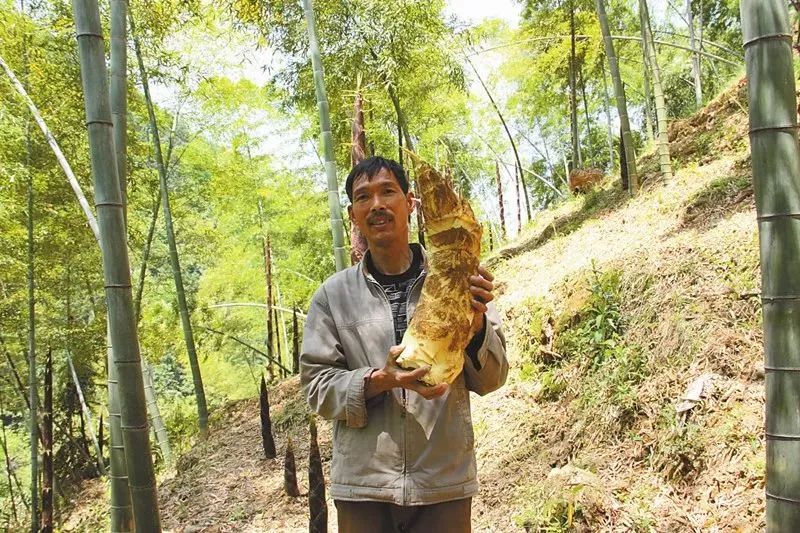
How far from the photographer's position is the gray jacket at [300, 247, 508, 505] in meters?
1.30

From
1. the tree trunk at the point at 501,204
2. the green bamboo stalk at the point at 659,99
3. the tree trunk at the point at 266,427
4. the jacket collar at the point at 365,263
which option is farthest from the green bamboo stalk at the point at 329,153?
the tree trunk at the point at 501,204

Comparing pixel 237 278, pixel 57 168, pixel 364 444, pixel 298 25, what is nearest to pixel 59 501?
pixel 237 278

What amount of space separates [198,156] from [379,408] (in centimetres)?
943

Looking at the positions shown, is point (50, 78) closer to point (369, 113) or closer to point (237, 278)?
point (369, 113)

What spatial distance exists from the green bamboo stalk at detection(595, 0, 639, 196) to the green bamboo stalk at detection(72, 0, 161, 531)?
553cm

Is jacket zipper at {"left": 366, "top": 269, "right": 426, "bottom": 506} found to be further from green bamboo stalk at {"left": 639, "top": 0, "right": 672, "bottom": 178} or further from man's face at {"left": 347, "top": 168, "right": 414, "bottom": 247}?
green bamboo stalk at {"left": 639, "top": 0, "right": 672, "bottom": 178}

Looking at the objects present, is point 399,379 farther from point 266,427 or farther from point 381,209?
→ point 266,427

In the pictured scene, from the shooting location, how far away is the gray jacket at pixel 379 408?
51.1 inches

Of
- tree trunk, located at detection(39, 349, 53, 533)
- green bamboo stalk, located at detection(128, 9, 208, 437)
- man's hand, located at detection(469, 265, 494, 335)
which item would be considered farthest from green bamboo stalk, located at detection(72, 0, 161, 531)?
green bamboo stalk, located at detection(128, 9, 208, 437)

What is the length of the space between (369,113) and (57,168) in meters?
4.13

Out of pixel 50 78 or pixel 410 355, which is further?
pixel 50 78

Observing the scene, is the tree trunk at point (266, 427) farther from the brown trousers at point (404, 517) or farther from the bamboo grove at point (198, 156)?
the brown trousers at point (404, 517)

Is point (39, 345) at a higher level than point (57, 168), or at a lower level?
lower

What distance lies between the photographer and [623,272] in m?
4.28
